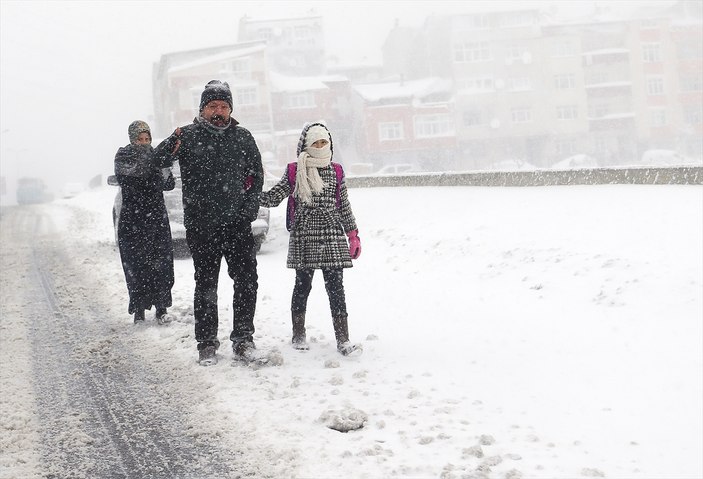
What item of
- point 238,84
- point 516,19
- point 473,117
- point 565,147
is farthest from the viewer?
point 516,19

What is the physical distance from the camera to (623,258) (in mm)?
7668

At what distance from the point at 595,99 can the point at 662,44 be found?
761 cm

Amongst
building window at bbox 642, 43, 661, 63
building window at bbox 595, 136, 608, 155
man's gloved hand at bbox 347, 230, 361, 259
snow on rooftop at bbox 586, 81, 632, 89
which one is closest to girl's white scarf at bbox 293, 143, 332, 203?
man's gloved hand at bbox 347, 230, 361, 259

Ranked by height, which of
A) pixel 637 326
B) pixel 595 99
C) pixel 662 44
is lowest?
pixel 637 326

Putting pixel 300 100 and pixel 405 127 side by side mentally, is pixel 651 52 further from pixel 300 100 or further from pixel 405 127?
pixel 300 100

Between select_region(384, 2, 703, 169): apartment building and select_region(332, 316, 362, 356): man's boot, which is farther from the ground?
select_region(384, 2, 703, 169): apartment building

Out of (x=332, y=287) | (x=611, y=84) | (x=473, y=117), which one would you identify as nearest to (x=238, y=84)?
(x=473, y=117)

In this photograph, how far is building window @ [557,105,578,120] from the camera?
5834cm

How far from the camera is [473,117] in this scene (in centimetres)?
5862

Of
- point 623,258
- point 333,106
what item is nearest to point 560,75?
point 333,106

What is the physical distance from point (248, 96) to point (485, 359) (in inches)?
1983

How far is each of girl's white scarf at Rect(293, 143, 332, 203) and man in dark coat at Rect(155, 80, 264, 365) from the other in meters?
0.35

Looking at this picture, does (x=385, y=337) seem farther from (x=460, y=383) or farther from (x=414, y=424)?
(x=414, y=424)

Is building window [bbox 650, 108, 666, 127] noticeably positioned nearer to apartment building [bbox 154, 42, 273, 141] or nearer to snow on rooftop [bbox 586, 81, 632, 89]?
snow on rooftop [bbox 586, 81, 632, 89]
